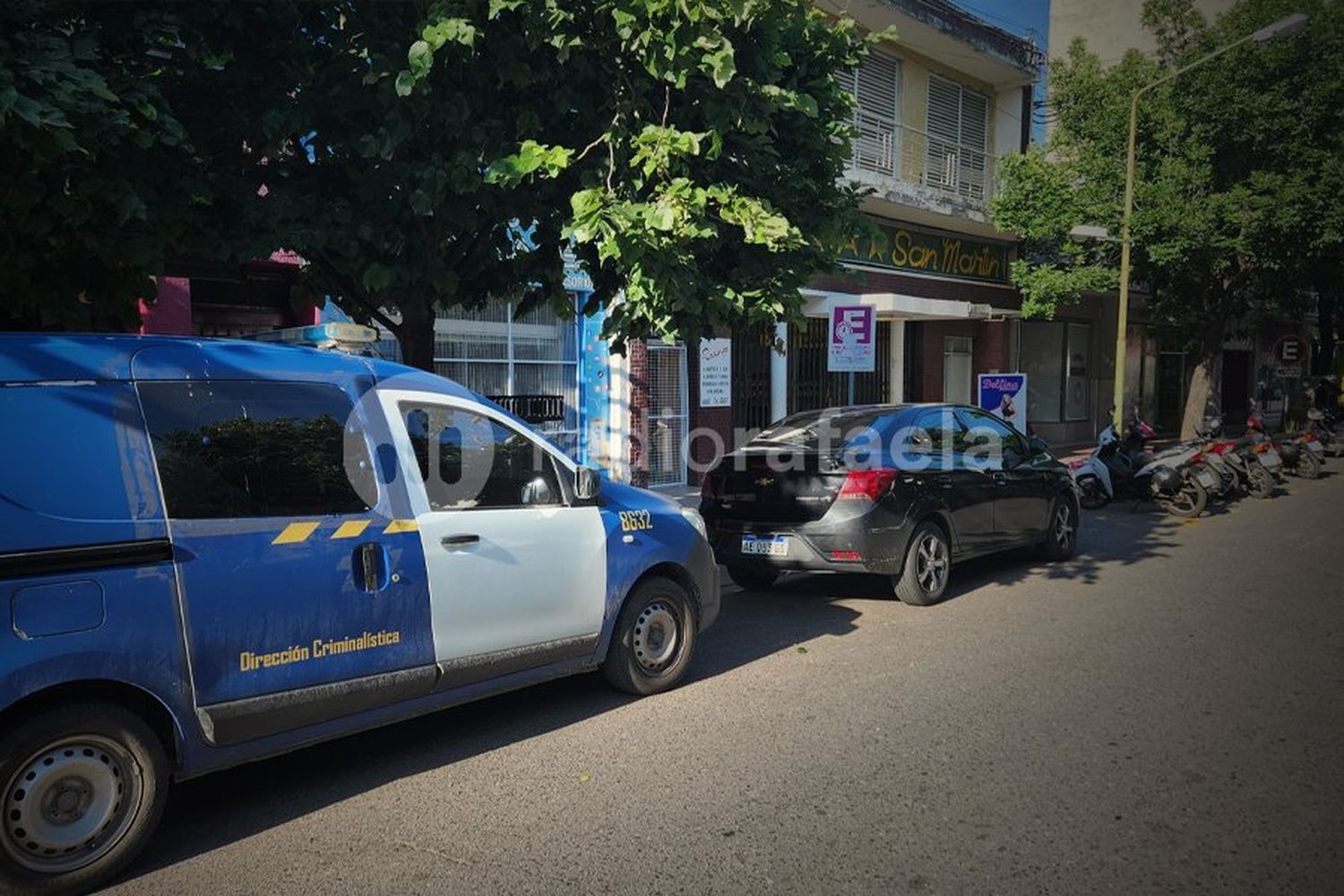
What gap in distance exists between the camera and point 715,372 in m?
14.3

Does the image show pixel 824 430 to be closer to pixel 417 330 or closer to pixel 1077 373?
pixel 417 330

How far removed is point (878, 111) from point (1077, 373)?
11074 millimetres

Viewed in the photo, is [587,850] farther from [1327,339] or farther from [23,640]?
[1327,339]

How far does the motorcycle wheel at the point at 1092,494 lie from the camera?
13.5 metres

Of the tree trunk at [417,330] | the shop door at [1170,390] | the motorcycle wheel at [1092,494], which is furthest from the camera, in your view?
the shop door at [1170,390]

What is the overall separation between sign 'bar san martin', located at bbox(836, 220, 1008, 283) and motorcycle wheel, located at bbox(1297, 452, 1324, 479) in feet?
23.2

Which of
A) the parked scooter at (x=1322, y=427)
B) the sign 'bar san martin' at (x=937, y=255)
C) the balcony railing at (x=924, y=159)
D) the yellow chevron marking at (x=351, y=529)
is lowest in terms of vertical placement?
the parked scooter at (x=1322, y=427)

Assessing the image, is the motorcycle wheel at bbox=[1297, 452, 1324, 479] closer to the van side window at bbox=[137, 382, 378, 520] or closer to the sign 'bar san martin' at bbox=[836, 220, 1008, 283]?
the sign 'bar san martin' at bbox=[836, 220, 1008, 283]

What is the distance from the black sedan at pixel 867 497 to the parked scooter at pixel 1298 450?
416 inches

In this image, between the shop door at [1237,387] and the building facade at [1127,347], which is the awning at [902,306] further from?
the shop door at [1237,387]

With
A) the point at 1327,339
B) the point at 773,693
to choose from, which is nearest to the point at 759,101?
the point at 773,693

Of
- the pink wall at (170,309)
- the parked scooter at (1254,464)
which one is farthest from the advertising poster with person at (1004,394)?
the pink wall at (170,309)

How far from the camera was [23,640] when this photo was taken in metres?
3.02

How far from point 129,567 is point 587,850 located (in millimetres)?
1910
